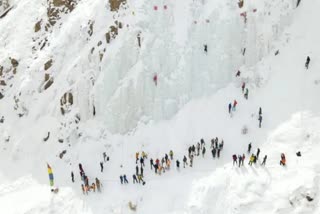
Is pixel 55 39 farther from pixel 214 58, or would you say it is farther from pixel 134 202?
pixel 134 202

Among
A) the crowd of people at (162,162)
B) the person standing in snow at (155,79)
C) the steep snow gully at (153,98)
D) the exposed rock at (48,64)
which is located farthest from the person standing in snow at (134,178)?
the exposed rock at (48,64)

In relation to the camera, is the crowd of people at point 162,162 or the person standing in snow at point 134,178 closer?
the person standing in snow at point 134,178

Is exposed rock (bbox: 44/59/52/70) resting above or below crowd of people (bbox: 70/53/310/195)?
above

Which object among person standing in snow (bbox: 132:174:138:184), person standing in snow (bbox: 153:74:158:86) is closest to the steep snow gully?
person standing in snow (bbox: 153:74:158:86)

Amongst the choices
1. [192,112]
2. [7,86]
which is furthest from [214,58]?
[7,86]

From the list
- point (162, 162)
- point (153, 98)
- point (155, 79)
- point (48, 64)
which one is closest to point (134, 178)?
point (162, 162)

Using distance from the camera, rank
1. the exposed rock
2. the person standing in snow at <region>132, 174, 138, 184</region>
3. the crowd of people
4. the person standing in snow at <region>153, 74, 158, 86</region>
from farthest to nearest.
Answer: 1. the exposed rock
2. the person standing in snow at <region>153, 74, 158, 86</region>
3. the crowd of people
4. the person standing in snow at <region>132, 174, 138, 184</region>

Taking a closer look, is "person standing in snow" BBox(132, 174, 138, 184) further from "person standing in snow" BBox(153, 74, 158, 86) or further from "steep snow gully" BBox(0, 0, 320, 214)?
"person standing in snow" BBox(153, 74, 158, 86)

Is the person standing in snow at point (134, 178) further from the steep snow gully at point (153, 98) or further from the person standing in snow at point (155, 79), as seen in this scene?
the person standing in snow at point (155, 79)

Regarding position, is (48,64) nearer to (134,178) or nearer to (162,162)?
(134,178)
